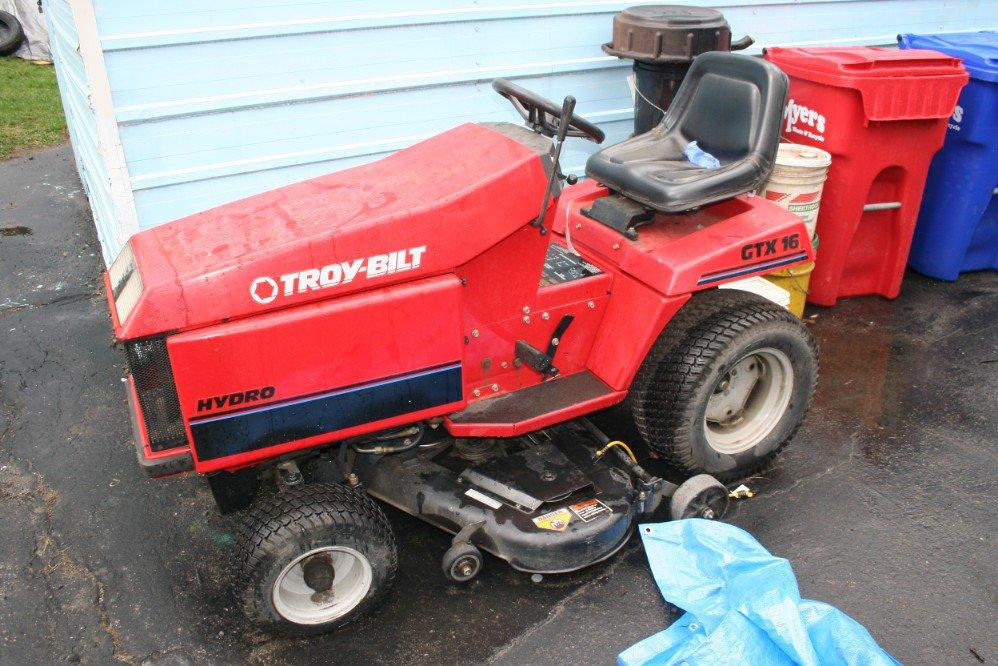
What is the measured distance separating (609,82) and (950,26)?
265 cm

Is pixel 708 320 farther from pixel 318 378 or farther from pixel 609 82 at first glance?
pixel 609 82

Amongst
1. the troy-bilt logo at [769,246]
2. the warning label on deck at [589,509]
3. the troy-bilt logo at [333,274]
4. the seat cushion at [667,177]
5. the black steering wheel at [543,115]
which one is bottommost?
the warning label on deck at [589,509]

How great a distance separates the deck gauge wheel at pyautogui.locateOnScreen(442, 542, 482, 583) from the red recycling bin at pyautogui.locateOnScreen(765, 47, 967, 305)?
2.85 meters

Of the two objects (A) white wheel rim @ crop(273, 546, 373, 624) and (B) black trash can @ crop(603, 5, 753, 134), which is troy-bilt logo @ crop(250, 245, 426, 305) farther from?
(B) black trash can @ crop(603, 5, 753, 134)

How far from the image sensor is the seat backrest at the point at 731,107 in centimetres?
296

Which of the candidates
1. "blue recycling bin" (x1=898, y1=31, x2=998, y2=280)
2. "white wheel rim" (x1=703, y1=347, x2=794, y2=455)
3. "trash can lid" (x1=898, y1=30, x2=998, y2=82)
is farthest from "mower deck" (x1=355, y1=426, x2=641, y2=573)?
"trash can lid" (x1=898, y1=30, x2=998, y2=82)

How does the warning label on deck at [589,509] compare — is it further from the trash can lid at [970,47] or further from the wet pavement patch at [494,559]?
the trash can lid at [970,47]

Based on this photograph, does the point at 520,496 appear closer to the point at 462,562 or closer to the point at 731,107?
the point at 462,562

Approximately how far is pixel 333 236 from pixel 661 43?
2.52 meters

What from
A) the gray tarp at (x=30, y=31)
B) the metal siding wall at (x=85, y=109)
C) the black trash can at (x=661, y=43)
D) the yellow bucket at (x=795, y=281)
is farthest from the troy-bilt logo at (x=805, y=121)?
the gray tarp at (x=30, y=31)

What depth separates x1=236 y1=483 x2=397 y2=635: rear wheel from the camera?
2400mm

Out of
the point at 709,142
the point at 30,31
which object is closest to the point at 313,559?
the point at 709,142

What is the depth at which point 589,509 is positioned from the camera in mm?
2727

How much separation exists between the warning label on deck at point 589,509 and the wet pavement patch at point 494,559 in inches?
10.1
